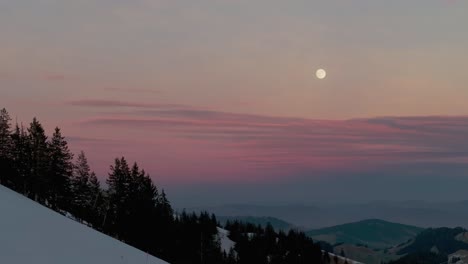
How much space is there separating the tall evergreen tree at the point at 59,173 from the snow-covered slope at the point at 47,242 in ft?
145

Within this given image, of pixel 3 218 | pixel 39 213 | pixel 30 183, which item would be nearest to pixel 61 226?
pixel 39 213

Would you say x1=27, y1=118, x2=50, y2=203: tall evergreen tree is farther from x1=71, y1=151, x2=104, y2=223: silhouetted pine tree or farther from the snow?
the snow

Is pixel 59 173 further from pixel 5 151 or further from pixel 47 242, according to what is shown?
pixel 47 242

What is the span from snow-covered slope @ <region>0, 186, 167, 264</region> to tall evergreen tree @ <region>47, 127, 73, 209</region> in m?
44.3

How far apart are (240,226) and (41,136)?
90.1 meters

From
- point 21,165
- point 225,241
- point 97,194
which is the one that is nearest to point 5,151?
point 21,165

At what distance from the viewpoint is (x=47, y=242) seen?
22250mm

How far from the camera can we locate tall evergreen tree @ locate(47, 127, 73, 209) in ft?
238

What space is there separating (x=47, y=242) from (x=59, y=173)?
5455 cm

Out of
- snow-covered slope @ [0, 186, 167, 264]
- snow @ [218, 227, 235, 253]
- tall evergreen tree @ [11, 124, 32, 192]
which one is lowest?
snow @ [218, 227, 235, 253]

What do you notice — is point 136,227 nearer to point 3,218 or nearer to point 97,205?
point 97,205

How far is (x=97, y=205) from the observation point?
8500 centimetres

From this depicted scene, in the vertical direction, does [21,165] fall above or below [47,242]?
above

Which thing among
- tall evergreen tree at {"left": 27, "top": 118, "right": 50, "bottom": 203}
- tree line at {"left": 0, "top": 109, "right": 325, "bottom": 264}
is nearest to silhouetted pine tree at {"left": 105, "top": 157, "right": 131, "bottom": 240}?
tree line at {"left": 0, "top": 109, "right": 325, "bottom": 264}
